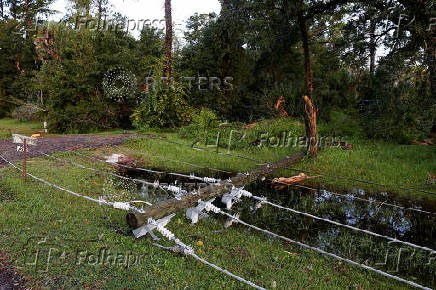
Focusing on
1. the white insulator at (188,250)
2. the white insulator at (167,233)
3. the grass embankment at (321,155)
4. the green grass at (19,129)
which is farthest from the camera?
the green grass at (19,129)

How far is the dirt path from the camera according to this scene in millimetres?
9673

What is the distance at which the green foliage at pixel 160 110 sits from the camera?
1556cm

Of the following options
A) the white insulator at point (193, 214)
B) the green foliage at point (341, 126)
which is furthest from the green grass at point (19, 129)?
the green foliage at point (341, 126)

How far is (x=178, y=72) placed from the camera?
1681cm

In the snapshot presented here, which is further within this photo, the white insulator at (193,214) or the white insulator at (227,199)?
the white insulator at (227,199)

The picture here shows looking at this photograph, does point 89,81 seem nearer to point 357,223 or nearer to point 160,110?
point 160,110

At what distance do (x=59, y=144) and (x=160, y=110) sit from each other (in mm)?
5420

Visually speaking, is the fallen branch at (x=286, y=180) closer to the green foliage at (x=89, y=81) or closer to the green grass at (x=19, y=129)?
the green foliage at (x=89, y=81)

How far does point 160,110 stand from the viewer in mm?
15477

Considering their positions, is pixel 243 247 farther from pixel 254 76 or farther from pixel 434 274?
pixel 254 76

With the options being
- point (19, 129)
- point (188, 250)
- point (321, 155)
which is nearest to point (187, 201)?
point (188, 250)

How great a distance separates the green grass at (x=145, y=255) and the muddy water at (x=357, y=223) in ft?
1.89

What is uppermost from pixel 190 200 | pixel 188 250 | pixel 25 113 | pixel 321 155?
pixel 25 113

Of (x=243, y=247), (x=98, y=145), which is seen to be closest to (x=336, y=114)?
(x=98, y=145)
